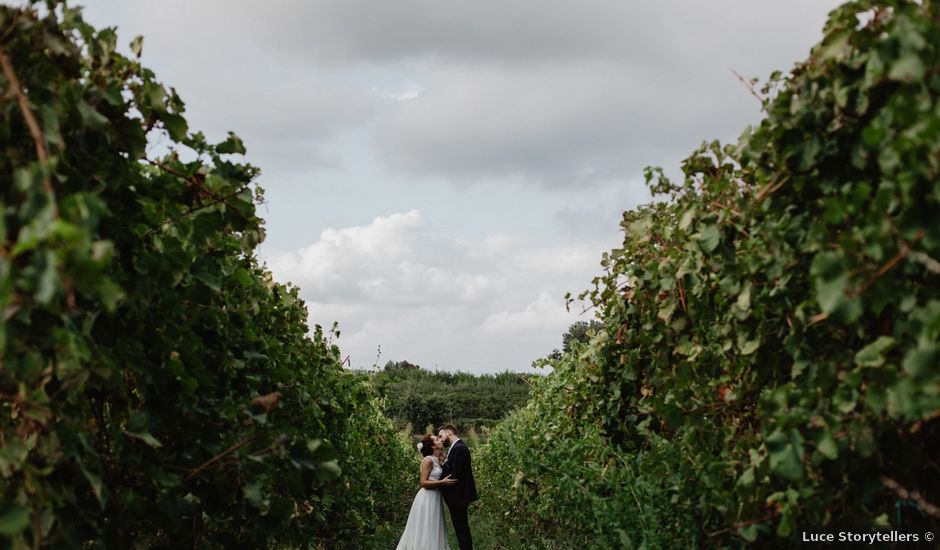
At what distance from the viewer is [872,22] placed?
7.84 feet

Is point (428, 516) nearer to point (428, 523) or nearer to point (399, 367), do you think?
point (428, 523)

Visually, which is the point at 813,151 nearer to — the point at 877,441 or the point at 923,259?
the point at 923,259

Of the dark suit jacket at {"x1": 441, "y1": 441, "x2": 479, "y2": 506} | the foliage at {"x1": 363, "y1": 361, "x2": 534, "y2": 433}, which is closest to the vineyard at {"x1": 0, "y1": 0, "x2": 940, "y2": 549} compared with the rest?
the dark suit jacket at {"x1": 441, "y1": 441, "x2": 479, "y2": 506}

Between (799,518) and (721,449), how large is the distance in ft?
1.92

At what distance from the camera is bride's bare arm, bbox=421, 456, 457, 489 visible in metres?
9.31

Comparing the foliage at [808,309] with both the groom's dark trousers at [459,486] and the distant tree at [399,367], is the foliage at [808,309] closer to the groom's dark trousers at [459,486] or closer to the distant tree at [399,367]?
the groom's dark trousers at [459,486]

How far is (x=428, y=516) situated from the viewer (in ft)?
31.0

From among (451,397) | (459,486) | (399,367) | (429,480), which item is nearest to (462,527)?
(459,486)

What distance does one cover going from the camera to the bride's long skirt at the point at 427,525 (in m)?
9.41

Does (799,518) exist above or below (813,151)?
below

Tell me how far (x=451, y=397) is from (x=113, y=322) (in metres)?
42.4

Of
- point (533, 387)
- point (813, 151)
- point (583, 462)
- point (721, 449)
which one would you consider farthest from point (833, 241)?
point (533, 387)

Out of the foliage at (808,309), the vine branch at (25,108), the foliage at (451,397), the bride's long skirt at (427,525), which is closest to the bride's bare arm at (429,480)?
the bride's long skirt at (427,525)

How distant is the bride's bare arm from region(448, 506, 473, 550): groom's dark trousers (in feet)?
0.94
